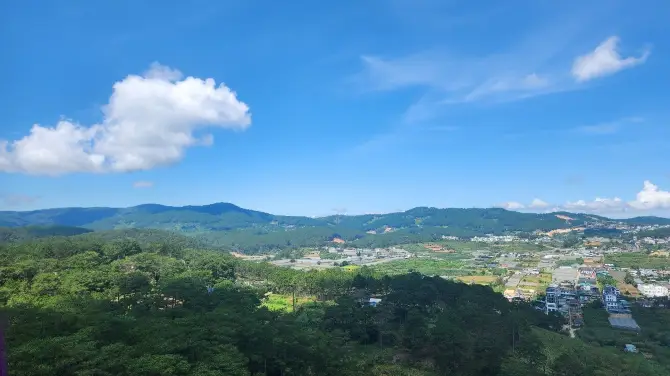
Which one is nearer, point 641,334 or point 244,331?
point 244,331

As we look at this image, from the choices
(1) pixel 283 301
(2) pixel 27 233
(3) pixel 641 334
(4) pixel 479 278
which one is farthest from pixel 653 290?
(2) pixel 27 233

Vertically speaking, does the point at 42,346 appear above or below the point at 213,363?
above

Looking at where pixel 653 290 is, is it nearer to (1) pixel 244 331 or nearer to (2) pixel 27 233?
(1) pixel 244 331

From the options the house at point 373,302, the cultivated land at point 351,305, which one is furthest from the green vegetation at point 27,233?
the house at point 373,302

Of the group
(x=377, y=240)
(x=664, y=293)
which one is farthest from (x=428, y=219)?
(x=664, y=293)

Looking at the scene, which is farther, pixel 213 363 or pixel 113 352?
pixel 213 363

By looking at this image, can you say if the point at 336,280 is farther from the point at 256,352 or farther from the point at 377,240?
the point at 377,240
